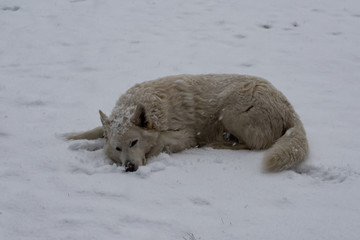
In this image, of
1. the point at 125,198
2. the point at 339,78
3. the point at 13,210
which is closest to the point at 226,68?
the point at 339,78

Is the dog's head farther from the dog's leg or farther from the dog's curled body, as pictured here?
the dog's leg

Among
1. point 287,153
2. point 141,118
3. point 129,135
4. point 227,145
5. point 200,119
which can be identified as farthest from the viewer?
point 200,119

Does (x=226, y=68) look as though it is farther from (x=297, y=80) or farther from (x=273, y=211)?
(x=273, y=211)

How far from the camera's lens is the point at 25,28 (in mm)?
10008

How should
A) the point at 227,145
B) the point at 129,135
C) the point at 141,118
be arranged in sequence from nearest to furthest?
the point at 129,135 < the point at 141,118 < the point at 227,145

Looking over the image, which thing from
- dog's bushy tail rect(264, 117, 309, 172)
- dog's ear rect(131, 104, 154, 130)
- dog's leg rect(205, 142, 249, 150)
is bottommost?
dog's leg rect(205, 142, 249, 150)

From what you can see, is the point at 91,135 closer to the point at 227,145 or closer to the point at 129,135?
the point at 129,135

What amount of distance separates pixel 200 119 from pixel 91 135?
5.34 feet

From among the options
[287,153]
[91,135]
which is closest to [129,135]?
[91,135]

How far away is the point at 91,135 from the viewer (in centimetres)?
513

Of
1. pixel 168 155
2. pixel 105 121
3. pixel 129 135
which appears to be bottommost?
pixel 168 155

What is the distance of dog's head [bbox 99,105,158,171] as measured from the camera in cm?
461

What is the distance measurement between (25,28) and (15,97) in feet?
14.8

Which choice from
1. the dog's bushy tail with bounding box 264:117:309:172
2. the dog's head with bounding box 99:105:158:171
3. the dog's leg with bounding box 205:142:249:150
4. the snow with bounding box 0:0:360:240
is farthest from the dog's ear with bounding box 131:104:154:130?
the dog's bushy tail with bounding box 264:117:309:172
